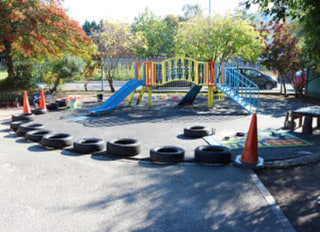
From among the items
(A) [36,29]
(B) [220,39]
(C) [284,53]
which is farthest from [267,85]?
(A) [36,29]

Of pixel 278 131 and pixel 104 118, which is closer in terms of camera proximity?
pixel 278 131

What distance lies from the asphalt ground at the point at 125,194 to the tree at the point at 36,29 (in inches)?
309

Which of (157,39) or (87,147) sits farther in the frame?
(157,39)

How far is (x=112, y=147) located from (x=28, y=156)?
67.2 inches

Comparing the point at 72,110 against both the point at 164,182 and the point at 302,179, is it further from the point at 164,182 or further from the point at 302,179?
the point at 302,179

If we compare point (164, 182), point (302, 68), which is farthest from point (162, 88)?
point (164, 182)

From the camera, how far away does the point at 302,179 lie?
499 centimetres

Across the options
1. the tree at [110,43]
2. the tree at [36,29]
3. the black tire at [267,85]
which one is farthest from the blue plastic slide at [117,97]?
the black tire at [267,85]

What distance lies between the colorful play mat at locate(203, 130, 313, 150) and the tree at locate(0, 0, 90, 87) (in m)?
10.0

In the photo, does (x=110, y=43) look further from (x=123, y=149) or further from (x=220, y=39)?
(x=123, y=149)

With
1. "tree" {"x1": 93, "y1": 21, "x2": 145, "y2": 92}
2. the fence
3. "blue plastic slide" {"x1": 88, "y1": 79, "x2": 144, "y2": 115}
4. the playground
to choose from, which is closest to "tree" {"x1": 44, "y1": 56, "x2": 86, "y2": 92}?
the fence

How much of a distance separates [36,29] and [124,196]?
12.2m

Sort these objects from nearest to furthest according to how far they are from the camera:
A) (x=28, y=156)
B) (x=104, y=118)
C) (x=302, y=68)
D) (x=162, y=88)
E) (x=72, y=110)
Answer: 1. (x=28, y=156)
2. (x=104, y=118)
3. (x=72, y=110)
4. (x=302, y=68)
5. (x=162, y=88)

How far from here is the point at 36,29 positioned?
14.0 m
